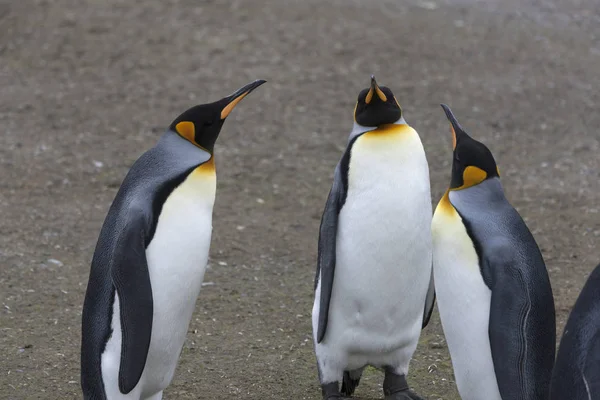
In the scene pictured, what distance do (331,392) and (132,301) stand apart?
981mm

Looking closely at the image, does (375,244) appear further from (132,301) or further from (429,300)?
(132,301)

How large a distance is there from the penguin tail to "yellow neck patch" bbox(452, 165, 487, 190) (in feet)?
3.05

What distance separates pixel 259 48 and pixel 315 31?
0.65m

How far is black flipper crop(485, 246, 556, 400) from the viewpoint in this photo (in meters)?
3.24

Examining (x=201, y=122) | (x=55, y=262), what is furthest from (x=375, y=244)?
(x=55, y=262)

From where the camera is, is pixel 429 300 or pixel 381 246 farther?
pixel 429 300

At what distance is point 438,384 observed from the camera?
4.19 m

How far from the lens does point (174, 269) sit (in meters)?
3.44

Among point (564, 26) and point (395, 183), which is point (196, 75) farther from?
point (395, 183)

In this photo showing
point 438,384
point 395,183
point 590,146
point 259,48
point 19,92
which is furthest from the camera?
point 259,48

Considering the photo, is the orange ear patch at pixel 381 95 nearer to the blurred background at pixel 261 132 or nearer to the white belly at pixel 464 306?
the white belly at pixel 464 306

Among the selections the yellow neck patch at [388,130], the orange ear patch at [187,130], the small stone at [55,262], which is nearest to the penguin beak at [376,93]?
the yellow neck patch at [388,130]

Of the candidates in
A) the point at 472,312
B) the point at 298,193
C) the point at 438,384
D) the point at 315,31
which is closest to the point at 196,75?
the point at 315,31

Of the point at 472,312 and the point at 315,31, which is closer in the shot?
the point at 472,312
